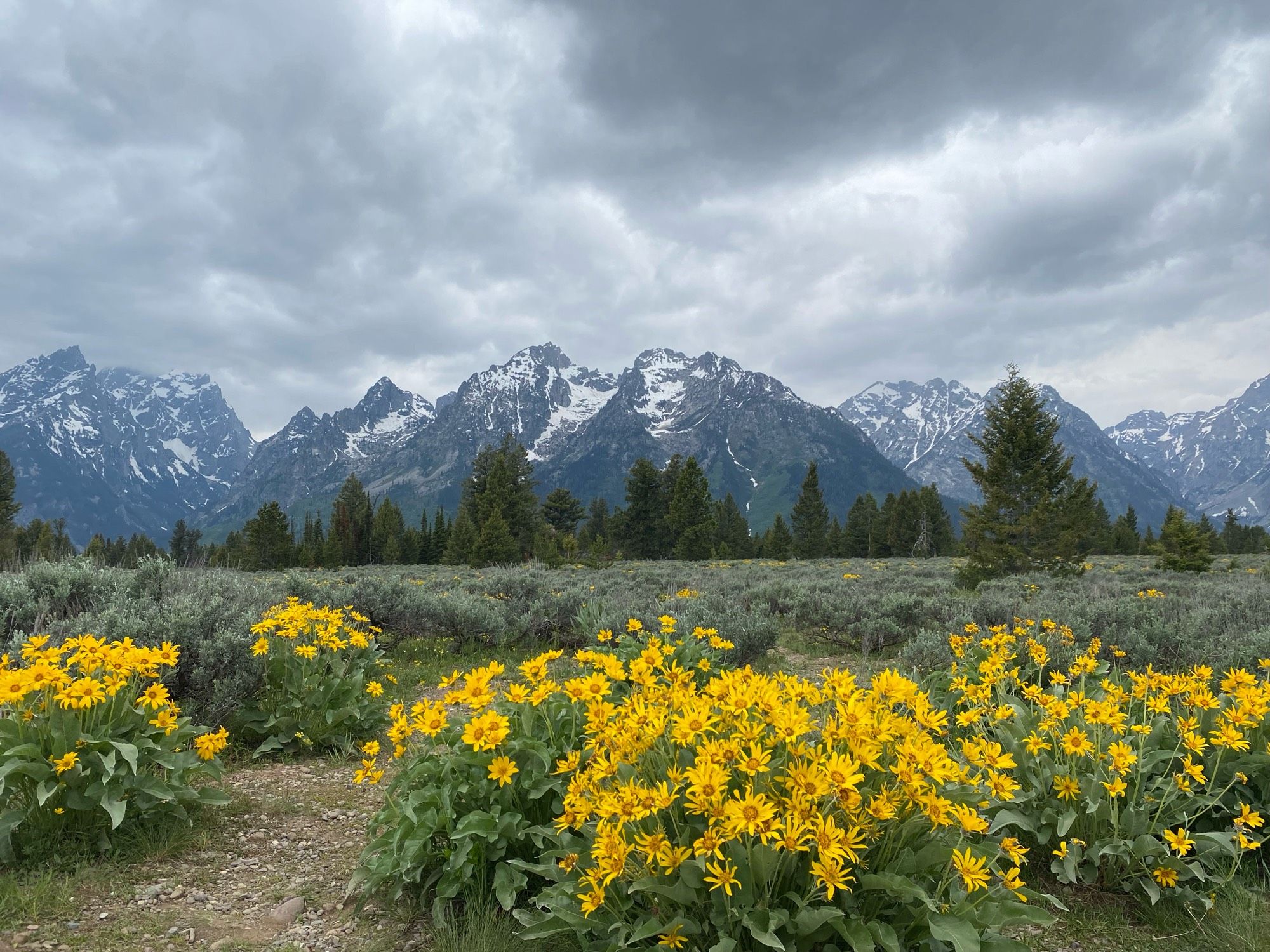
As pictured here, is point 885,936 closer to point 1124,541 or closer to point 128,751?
point 128,751

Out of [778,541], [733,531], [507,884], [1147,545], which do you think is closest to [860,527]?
[778,541]

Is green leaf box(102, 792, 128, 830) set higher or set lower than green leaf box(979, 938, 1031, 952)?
higher

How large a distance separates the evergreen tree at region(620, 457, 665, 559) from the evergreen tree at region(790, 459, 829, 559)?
1650 cm

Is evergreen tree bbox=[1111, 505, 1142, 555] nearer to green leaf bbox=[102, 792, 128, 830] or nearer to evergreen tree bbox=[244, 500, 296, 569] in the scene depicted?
green leaf bbox=[102, 792, 128, 830]

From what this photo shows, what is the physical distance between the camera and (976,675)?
4.50 m

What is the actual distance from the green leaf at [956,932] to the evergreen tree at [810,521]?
2288 inches

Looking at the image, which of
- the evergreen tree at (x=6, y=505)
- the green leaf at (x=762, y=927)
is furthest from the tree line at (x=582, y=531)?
the green leaf at (x=762, y=927)

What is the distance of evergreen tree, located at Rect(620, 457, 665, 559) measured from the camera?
48.4 meters

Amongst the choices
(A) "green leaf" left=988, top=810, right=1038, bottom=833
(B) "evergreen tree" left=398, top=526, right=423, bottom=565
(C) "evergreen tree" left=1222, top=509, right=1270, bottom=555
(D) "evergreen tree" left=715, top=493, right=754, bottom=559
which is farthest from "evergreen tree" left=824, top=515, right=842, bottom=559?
(A) "green leaf" left=988, top=810, right=1038, bottom=833

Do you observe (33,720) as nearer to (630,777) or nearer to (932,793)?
(630,777)

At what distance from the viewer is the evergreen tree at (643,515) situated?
159 ft

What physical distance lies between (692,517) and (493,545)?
1469cm

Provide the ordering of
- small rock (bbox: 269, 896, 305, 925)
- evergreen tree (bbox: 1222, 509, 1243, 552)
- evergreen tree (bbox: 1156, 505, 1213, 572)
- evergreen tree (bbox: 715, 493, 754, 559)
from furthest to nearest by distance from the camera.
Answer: evergreen tree (bbox: 1222, 509, 1243, 552)
evergreen tree (bbox: 715, 493, 754, 559)
evergreen tree (bbox: 1156, 505, 1213, 572)
small rock (bbox: 269, 896, 305, 925)

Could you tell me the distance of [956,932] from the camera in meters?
1.92
